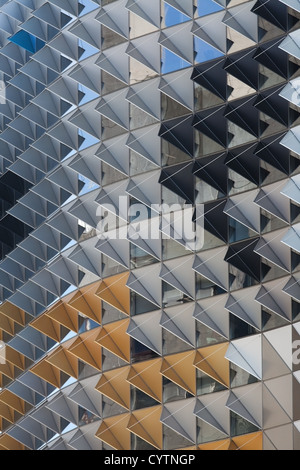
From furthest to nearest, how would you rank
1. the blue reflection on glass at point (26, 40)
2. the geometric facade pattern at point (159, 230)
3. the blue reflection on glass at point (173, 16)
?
the blue reflection on glass at point (26, 40) → the blue reflection on glass at point (173, 16) → the geometric facade pattern at point (159, 230)

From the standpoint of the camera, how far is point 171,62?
137 feet

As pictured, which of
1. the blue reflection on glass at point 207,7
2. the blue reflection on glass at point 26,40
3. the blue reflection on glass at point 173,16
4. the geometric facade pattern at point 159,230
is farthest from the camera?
the blue reflection on glass at point 26,40

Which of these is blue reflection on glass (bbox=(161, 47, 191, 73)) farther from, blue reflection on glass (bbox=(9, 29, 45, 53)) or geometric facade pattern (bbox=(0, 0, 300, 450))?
blue reflection on glass (bbox=(9, 29, 45, 53))

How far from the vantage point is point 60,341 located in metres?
44.7

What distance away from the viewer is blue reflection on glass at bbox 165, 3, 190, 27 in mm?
41500

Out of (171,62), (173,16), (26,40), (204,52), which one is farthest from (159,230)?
(26,40)

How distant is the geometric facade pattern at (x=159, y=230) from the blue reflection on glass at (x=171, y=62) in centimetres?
9

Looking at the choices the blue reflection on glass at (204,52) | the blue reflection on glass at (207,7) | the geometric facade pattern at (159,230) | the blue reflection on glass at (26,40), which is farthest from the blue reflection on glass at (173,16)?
the blue reflection on glass at (26,40)

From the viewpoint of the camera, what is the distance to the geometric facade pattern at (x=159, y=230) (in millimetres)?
39531

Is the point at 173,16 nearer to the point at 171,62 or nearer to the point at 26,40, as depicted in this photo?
the point at 171,62

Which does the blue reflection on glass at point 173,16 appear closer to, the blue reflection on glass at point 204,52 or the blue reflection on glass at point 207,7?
the blue reflection on glass at point 207,7

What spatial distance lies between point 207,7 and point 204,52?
1.34 m

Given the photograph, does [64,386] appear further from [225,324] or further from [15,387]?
[225,324]
